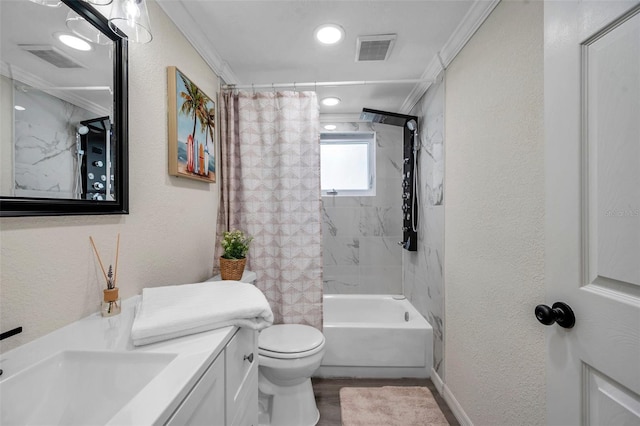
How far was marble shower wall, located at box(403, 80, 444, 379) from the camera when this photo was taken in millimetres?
1999

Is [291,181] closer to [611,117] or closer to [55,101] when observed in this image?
[55,101]

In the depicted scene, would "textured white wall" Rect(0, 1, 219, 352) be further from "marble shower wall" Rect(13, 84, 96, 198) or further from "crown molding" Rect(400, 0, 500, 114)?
"crown molding" Rect(400, 0, 500, 114)

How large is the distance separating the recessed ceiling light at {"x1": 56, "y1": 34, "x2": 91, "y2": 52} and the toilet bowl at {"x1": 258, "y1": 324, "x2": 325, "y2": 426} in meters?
1.58

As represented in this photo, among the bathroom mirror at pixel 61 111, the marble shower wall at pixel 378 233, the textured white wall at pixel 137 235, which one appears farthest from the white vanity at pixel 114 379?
the marble shower wall at pixel 378 233

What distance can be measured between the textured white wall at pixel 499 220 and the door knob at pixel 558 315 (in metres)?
0.33

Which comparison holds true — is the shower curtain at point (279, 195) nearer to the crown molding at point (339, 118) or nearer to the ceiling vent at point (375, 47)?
the ceiling vent at point (375, 47)

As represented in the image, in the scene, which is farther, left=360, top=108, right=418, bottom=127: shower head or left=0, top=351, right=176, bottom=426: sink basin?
left=360, top=108, right=418, bottom=127: shower head

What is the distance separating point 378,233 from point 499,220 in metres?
1.75

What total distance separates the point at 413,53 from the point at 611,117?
148 cm

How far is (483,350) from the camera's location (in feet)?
4.63

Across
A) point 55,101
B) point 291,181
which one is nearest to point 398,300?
point 291,181

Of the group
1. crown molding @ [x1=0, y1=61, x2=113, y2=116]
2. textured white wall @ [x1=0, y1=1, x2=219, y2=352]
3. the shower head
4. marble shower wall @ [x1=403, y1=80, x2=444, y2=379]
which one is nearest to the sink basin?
textured white wall @ [x1=0, y1=1, x2=219, y2=352]

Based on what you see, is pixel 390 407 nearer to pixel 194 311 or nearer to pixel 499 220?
pixel 499 220

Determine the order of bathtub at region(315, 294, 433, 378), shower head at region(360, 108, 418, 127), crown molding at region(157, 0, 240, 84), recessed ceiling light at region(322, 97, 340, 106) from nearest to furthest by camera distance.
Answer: crown molding at region(157, 0, 240, 84) → bathtub at region(315, 294, 433, 378) → shower head at region(360, 108, 418, 127) → recessed ceiling light at region(322, 97, 340, 106)
